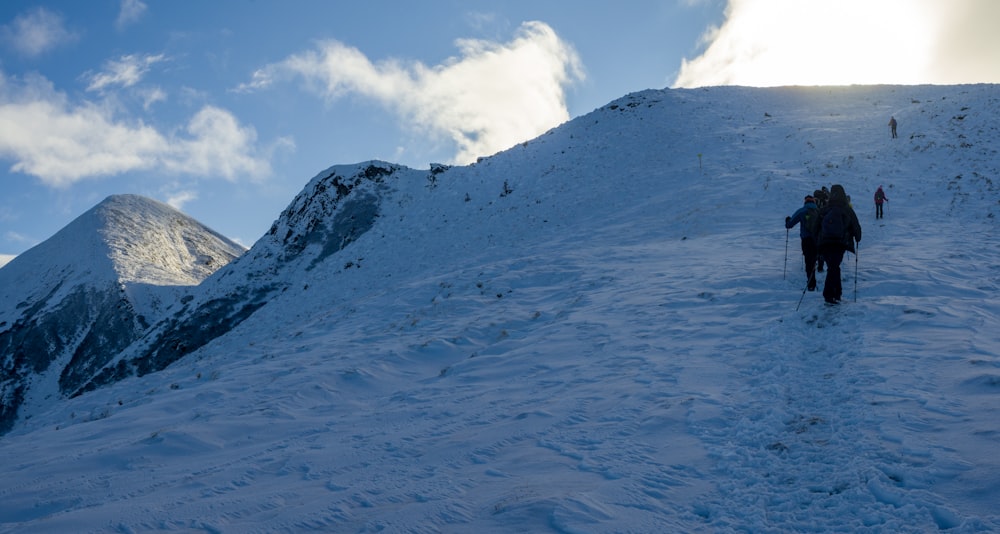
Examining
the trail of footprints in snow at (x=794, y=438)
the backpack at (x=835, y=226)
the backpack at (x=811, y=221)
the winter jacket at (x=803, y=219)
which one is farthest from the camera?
the winter jacket at (x=803, y=219)

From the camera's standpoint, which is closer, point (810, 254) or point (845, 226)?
point (845, 226)

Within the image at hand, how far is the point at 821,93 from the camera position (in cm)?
4303

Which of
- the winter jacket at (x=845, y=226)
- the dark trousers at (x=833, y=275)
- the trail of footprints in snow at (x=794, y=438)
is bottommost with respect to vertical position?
the trail of footprints in snow at (x=794, y=438)

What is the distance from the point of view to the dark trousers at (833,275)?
9969 millimetres

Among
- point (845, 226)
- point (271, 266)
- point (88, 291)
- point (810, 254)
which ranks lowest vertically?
point (810, 254)

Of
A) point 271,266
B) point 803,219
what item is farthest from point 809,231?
point 271,266

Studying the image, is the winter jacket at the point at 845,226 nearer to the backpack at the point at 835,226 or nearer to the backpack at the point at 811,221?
the backpack at the point at 835,226

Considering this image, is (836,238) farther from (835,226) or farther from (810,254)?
Result: (810,254)

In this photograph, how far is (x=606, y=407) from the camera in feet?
22.5

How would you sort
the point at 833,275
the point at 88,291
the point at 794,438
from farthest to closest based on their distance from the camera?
1. the point at 88,291
2. the point at 833,275
3. the point at 794,438

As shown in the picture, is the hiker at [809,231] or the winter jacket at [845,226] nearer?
the winter jacket at [845,226]

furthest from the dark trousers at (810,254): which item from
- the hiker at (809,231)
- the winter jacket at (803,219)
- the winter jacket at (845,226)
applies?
the winter jacket at (845,226)

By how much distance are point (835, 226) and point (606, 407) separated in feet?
20.5

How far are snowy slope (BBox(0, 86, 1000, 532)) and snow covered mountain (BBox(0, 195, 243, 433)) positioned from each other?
39512 millimetres
